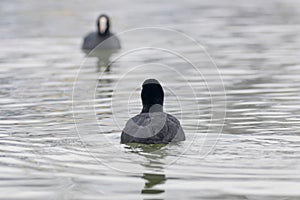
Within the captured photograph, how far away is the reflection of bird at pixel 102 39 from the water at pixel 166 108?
28 centimetres

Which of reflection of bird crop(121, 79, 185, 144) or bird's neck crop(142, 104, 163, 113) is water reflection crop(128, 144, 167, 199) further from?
bird's neck crop(142, 104, 163, 113)

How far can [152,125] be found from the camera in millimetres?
9680

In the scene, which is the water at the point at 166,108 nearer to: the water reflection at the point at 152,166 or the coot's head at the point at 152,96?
the water reflection at the point at 152,166

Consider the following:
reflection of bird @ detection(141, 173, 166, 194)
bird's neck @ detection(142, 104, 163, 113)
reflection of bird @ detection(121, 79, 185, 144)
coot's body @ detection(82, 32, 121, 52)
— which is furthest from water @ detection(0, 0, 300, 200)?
bird's neck @ detection(142, 104, 163, 113)

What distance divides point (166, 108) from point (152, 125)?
9.68 feet

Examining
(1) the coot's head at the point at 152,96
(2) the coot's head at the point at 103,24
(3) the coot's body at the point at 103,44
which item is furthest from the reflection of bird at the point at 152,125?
(2) the coot's head at the point at 103,24

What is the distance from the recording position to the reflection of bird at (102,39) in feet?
69.3

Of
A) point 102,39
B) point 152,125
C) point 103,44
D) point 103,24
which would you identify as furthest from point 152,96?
point 103,24

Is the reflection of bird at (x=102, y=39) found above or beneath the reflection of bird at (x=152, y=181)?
above

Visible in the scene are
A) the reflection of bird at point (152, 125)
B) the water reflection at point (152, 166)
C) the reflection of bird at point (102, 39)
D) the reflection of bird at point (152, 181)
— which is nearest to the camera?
the reflection of bird at point (152, 181)

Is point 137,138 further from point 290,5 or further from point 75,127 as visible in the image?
point 290,5

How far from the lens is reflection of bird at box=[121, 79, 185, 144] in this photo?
9.66 m

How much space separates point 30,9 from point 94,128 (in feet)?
73.5

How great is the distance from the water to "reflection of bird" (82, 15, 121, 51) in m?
0.28
